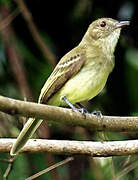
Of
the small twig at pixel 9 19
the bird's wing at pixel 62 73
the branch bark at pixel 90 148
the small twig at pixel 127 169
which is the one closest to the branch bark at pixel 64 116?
the branch bark at pixel 90 148

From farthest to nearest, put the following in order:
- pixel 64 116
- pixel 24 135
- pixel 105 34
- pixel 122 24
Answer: pixel 105 34, pixel 122 24, pixel 24 135, pixel 64 116

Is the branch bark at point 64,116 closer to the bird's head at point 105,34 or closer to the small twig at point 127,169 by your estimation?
the small twig at point 127,169

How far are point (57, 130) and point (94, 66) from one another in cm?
149

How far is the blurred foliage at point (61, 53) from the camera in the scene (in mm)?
5211

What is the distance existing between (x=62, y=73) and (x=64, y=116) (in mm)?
1323

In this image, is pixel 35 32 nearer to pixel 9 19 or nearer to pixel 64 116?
pixel 9 19

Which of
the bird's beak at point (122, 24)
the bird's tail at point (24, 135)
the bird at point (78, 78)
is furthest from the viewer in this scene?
the bird's beak at point (122, 24)

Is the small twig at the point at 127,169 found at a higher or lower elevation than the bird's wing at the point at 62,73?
lower

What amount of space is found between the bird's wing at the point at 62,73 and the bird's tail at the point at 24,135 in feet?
0.88

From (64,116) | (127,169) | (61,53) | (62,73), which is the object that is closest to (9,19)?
(61,53)

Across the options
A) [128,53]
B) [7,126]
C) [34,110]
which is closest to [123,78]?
[128,53]

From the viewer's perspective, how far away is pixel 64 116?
3.03 m

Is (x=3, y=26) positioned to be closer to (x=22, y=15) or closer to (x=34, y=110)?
(x=22, y=15)

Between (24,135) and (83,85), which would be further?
(83,85)
